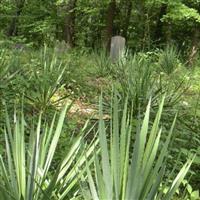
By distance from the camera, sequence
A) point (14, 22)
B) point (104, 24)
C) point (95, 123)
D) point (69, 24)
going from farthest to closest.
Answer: point (14, 22) < point (104, 24) < point (69, 24) < point (95, 123)

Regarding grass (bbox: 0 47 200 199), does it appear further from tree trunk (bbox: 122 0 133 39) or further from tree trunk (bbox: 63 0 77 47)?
tree trunk (bbox: 122 0 133 39)

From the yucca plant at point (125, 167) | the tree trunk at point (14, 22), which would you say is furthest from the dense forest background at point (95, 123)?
the tree trunk at point (14, 22)

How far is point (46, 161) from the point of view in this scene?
1.37 metres

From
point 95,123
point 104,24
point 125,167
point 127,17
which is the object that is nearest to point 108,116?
point 95,123

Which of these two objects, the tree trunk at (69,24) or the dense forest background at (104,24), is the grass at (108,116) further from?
the dense forest background at (104,24)

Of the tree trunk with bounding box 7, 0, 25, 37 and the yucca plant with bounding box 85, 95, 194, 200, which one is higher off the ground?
the yucca plant with bounding box 85, 95, 194, 200

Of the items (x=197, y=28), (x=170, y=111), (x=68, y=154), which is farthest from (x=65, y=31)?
(x=68, y=154)

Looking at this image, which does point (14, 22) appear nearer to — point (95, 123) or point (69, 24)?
point (69, 24)

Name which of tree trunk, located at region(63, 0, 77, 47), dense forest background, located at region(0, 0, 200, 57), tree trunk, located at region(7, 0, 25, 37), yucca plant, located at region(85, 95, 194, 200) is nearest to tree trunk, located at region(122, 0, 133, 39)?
dense forest background, located at region(0, 0, 200, 57)

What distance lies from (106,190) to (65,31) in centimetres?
1355

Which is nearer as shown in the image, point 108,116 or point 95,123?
point 95,123

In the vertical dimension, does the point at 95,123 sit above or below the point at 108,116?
above

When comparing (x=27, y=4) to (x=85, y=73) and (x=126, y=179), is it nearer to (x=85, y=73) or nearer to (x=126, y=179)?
(x=85, y=73)

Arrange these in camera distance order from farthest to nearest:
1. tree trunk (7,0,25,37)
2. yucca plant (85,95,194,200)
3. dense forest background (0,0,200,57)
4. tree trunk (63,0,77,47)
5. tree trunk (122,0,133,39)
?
tree trunk (7,0,25,37)
tree trunk (122,0,133,39)
dense forest background (0,0,200,57)
tree trunk (63,0,77,47)
yucca plant (85,95,194,200)
